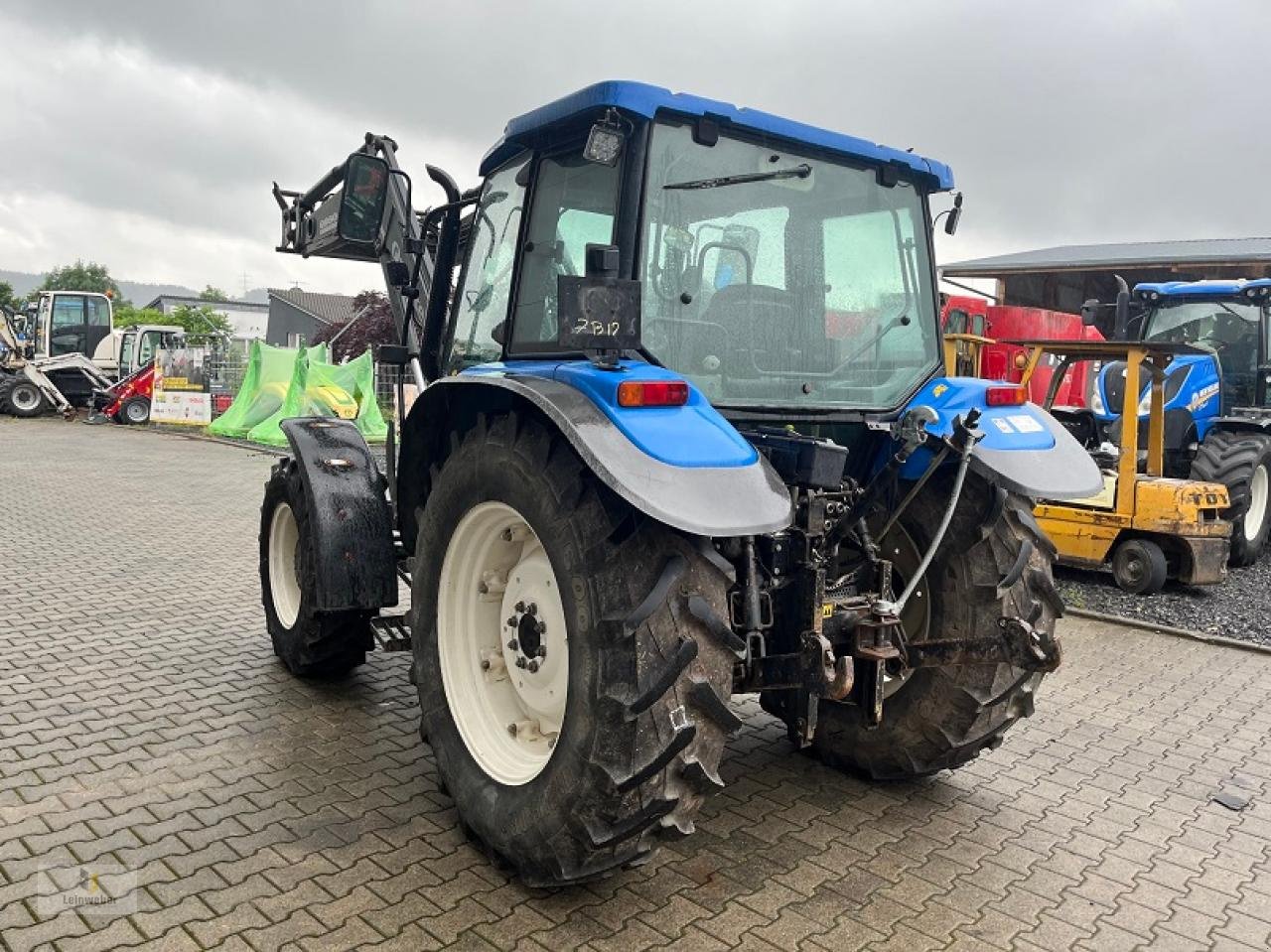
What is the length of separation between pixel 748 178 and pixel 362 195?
6.75 ft

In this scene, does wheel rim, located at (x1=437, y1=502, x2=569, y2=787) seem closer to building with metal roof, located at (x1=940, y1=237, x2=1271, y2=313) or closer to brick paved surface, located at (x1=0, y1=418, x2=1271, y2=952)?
brick paved surface, located at (x1=0, y1=418, x2=1271, y2=952)

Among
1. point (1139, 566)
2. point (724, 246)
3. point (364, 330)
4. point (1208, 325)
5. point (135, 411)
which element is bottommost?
point (135, 411)

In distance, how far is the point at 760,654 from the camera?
10.1 ft

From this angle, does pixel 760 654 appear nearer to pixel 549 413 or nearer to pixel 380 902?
pixel 549 413

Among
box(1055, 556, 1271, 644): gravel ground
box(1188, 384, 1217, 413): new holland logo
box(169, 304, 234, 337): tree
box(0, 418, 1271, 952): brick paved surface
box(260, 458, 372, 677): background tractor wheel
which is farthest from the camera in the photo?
box(169, 304, 234, 337): tree

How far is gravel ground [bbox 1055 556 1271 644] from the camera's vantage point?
689cm

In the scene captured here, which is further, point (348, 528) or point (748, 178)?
point (348, 528)

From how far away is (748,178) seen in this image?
3332 millimetres

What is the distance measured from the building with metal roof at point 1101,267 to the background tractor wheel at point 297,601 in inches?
777

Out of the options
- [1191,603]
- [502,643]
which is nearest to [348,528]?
[502,643]

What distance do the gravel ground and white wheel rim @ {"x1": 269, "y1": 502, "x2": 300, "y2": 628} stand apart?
17.6 feet

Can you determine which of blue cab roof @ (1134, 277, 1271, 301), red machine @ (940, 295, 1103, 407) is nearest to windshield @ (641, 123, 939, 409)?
red machine @ (940, 295, 1103, 407)

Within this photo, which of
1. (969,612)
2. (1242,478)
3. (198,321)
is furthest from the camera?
(198,321)

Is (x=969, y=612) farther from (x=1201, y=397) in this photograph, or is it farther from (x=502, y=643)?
(x=1201, y=397)
